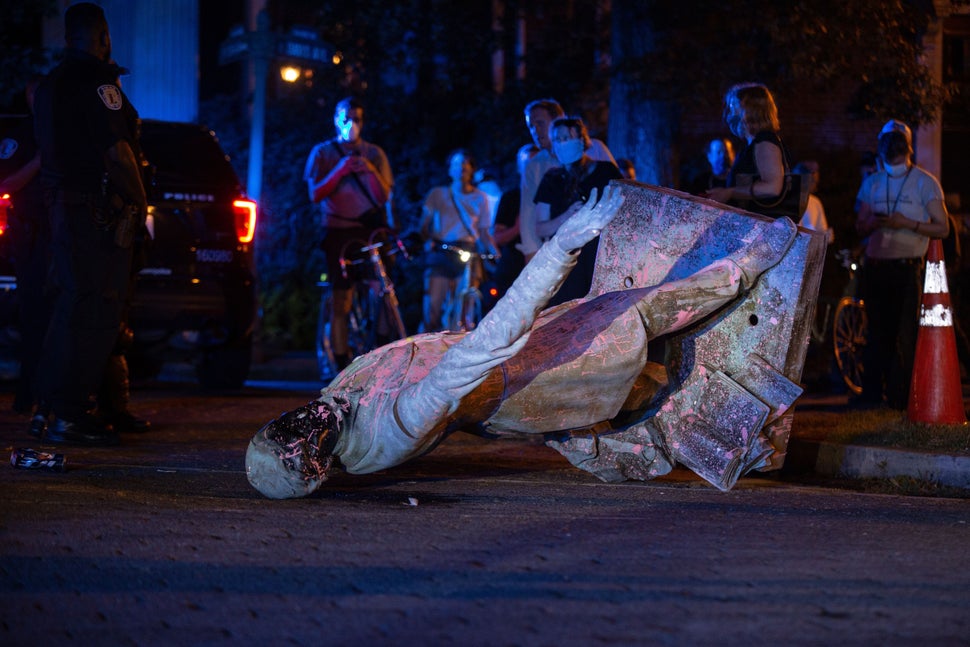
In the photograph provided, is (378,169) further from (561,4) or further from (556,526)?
(556,526)

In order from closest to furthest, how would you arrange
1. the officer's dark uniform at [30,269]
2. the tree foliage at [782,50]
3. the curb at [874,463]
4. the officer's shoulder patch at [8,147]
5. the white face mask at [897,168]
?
the curb at [874,463] < the officer's dark uniform at [30,269] < the officer's shoulder patch at [8,147] < the white face mask at [897,168] < the tree foliage at [782,50]

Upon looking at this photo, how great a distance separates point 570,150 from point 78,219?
281cm

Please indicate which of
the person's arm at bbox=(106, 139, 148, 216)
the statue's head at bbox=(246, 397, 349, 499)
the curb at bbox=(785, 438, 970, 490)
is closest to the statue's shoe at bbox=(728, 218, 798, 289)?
the curb at bbox=(785, 438, 970, 490)

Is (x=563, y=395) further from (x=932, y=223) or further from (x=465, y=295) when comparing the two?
(x=465, y=295)

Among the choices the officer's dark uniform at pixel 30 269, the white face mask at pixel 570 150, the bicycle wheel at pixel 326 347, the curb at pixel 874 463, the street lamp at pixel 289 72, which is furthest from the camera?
the street lamp at pixel 289 72

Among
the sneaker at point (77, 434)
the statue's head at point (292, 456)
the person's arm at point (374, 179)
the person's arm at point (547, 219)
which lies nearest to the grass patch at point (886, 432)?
the person's arm at point (547, 219)

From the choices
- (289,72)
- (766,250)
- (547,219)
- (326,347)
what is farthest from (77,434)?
(289,72)

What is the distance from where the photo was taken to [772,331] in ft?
19.4

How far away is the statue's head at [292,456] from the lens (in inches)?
218

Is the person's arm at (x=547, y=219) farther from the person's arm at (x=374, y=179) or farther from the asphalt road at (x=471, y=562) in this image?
the person's arm at (x=374, y=179)

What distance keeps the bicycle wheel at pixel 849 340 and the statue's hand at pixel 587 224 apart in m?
6.69

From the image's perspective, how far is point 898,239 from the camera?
8930 millimetres

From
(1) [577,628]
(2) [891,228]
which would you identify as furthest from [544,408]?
(2) [891,228]

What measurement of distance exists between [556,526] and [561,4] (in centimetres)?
1198
